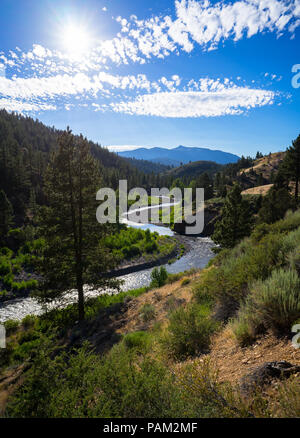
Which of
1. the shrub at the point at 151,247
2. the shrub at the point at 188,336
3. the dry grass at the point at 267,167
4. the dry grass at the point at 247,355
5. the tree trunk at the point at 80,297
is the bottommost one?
the shrub at the point at 151,247

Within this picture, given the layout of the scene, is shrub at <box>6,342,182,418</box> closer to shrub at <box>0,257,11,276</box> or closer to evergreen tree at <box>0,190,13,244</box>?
shrub at <box>0,257,11,276</box>

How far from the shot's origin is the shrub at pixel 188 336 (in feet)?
17.6

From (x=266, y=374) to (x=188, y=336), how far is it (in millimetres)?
2487

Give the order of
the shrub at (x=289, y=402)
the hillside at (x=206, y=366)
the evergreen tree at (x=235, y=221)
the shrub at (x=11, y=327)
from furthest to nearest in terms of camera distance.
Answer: the evergreen tree at (x=235, y=221) → the shrub at (x=11, y=327) → the hillside at (x=206, y=366) → the shrub at (x=289, y=402)

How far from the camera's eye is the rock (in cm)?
318

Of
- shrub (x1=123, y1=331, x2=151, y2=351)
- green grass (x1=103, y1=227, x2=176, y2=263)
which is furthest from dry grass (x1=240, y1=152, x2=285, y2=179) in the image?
shrub (x1=123, y1=331, x2=151, y2=351)

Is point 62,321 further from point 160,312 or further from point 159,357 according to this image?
point 159,357

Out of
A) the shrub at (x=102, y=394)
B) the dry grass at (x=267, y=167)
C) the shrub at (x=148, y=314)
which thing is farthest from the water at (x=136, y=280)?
the dry grass at (x=267, y=167)

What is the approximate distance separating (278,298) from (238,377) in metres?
1.79

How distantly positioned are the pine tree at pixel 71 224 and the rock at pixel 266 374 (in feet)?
35.1

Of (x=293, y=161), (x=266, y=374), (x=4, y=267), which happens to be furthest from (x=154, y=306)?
(x=293, y=161)

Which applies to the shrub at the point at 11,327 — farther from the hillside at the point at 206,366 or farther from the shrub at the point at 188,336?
the shrub at the point at 188,336

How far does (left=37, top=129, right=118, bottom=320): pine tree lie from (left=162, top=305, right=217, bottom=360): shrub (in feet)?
26.8

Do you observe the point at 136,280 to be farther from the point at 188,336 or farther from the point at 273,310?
the point at 273,310
